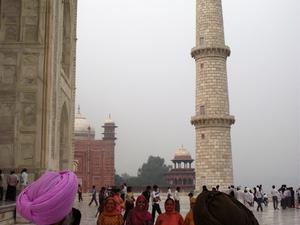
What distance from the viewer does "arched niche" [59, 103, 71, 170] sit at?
1717 cm

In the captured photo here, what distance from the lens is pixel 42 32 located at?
12.6 meters

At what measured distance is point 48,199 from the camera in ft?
6.88

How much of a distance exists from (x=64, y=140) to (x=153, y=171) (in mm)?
48555

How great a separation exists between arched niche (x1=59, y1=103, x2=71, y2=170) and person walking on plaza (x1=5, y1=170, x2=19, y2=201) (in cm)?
537

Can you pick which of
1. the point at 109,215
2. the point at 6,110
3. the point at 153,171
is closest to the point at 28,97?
the point at 6,110

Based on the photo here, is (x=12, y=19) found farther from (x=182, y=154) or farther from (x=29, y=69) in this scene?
(x=182, y=154)

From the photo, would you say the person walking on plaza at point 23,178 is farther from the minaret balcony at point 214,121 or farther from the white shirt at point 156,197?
the minaret balcony at point 214,121

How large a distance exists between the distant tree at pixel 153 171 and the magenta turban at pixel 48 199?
203 ft

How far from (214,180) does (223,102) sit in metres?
4.28

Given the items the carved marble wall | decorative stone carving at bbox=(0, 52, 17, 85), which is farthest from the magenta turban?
decorative stone carving at bbox=(0, 52, 17, 85)

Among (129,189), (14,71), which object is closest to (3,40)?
(14,71)

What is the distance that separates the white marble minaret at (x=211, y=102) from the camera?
25.0 m

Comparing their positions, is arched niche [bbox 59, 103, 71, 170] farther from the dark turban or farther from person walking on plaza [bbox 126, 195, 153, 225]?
the dark turban

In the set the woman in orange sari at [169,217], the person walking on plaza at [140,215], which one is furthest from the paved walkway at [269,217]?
the woman in orange sari at [169,217]
